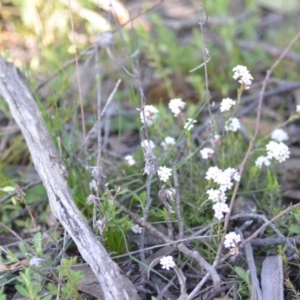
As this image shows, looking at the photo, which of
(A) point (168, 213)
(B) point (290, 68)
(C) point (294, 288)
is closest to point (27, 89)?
(A) point (168, 213)

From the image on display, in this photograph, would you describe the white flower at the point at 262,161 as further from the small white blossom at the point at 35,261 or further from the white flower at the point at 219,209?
the small white blossom at the point at 35,261

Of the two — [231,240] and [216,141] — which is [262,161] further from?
[231,240]

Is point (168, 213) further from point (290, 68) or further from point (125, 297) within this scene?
point (290, 68)

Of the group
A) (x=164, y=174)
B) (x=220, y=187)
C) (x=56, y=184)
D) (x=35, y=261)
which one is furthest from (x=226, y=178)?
(x=35, y=261)

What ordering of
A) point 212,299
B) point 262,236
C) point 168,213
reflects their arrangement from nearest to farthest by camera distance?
point 212,299 < point 168,213 < point 262,236

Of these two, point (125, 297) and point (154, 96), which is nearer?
point (125, 297)

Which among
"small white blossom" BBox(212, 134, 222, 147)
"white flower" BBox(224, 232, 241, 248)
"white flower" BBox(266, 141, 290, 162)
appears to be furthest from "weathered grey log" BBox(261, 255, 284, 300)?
"small white blossom" BBox(212, 134, 222, 147)
